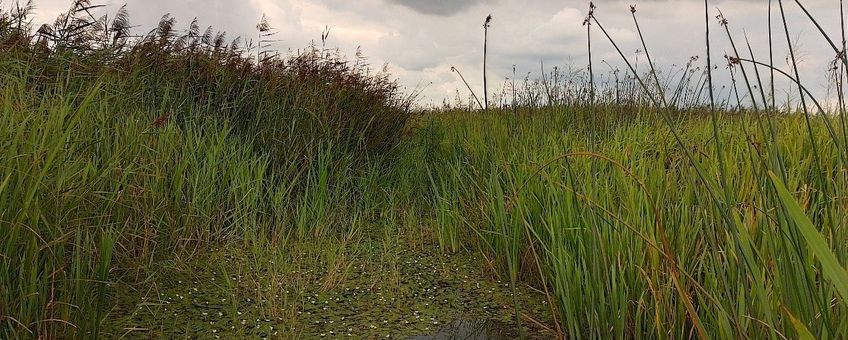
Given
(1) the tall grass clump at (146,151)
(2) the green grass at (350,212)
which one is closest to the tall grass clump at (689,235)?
(2) the green grass at (350,212)

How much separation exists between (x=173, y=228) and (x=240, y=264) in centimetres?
35

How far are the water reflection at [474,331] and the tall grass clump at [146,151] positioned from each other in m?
1.13

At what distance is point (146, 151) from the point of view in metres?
2.86

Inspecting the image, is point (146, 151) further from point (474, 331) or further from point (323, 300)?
point (474, 331)

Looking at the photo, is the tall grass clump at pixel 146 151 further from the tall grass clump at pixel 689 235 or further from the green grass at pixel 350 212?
the tall grass clump at pixel 689 235

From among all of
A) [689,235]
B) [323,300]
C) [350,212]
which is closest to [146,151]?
[323,300]

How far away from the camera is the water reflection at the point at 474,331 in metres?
2.28

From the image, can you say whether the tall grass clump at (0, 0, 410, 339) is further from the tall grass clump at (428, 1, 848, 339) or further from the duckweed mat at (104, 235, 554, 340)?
the tall grass clump at (428, 1, 848, 339)

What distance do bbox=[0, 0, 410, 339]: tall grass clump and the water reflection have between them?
1.13 m

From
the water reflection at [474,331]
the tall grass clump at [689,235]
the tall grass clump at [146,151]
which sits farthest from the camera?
the water reflection at [474,331]

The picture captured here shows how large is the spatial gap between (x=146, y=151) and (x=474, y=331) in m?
1.79

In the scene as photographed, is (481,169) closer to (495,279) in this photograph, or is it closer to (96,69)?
(495,279)

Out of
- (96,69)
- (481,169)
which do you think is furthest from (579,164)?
(96,69)

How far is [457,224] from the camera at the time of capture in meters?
3.50
